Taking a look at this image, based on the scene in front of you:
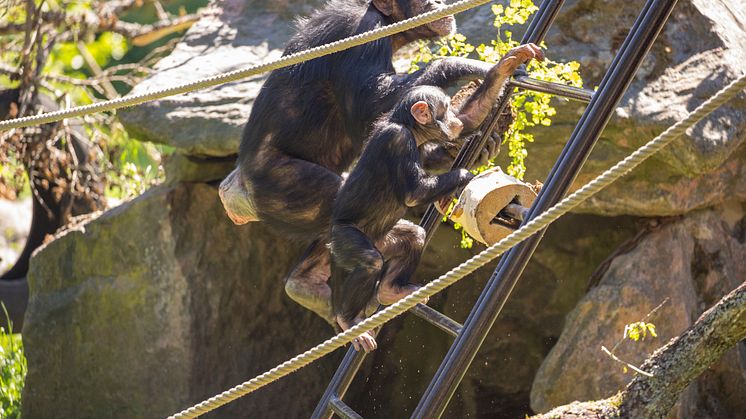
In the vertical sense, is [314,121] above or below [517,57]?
below

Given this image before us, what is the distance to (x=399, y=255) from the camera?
388 cm

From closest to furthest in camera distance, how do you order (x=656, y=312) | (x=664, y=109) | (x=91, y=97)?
(x=664, y=109) < (x=656, y=312) < (x=91, y=97)

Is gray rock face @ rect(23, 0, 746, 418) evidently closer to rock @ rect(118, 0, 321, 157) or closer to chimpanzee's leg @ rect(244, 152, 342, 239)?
rock @ rect(118, 0, 321, 157)

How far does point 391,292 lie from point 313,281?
1.50 ft

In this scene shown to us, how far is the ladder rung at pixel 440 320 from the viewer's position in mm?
3559

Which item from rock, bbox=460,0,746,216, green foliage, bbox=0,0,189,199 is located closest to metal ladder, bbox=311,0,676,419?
rock, bbox=460,0,746,216

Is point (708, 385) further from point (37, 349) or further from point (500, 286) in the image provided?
point (37, 349)

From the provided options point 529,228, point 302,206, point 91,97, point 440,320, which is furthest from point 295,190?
point 91,97

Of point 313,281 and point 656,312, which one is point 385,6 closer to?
point 313,281

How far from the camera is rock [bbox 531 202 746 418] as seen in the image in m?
4.51

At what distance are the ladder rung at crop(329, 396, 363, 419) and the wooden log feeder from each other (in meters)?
0.80

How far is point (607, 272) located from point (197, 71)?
2281mm

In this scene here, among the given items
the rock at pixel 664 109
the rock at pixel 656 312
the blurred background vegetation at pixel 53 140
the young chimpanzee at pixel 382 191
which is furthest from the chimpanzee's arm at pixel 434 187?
the blurred background vegetation at pixel 53 140

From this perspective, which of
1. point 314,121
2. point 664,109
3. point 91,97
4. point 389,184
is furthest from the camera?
point 91,97
